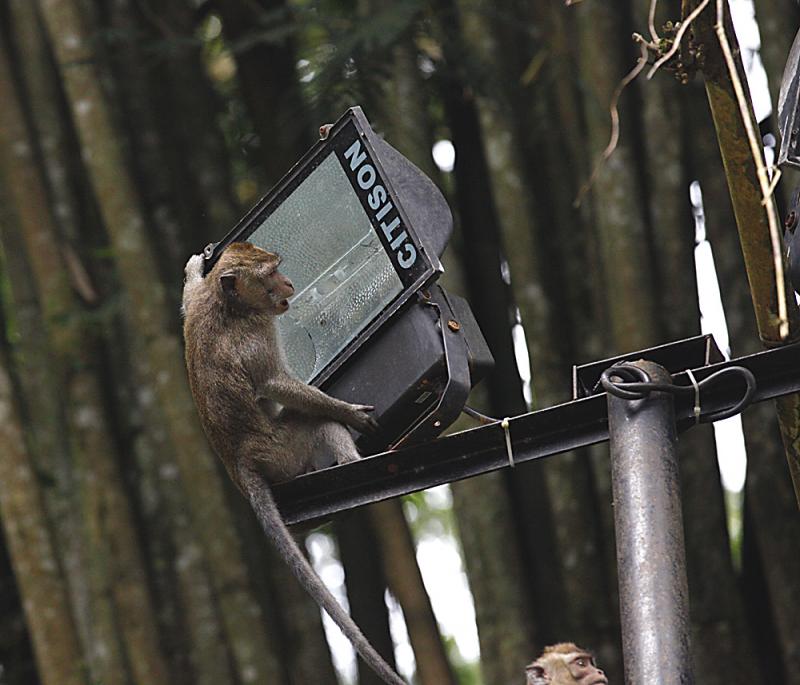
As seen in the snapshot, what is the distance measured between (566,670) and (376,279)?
1208 mm

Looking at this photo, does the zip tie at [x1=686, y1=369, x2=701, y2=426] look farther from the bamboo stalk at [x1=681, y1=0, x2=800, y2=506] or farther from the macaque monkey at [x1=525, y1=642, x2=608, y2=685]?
the macaque monkey at [x1=525, y1=642, x2=608, y2=685]

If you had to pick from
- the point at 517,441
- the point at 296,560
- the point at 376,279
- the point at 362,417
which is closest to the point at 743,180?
the point at 517,441

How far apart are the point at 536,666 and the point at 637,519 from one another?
1462 mm

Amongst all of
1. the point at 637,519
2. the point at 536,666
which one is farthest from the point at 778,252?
the point at 536,666

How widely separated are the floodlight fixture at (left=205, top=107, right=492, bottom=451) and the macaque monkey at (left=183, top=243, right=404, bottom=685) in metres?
0.06

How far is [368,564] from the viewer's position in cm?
575

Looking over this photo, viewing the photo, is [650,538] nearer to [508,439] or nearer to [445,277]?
[508,439]

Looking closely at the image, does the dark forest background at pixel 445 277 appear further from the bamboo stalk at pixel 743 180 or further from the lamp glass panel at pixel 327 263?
the bamboo stalk at pixel 743 180

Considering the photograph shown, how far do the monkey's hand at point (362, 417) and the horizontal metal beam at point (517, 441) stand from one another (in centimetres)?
22

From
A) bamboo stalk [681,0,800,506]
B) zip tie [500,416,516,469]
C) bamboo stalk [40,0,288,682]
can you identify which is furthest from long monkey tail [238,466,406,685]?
bamboo stalk [40,0,288,682]

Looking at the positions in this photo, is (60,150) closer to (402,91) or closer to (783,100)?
(402,91)

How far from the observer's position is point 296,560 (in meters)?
2.96

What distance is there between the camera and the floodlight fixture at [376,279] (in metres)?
2.83

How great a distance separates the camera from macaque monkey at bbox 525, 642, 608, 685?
3.64 meters
